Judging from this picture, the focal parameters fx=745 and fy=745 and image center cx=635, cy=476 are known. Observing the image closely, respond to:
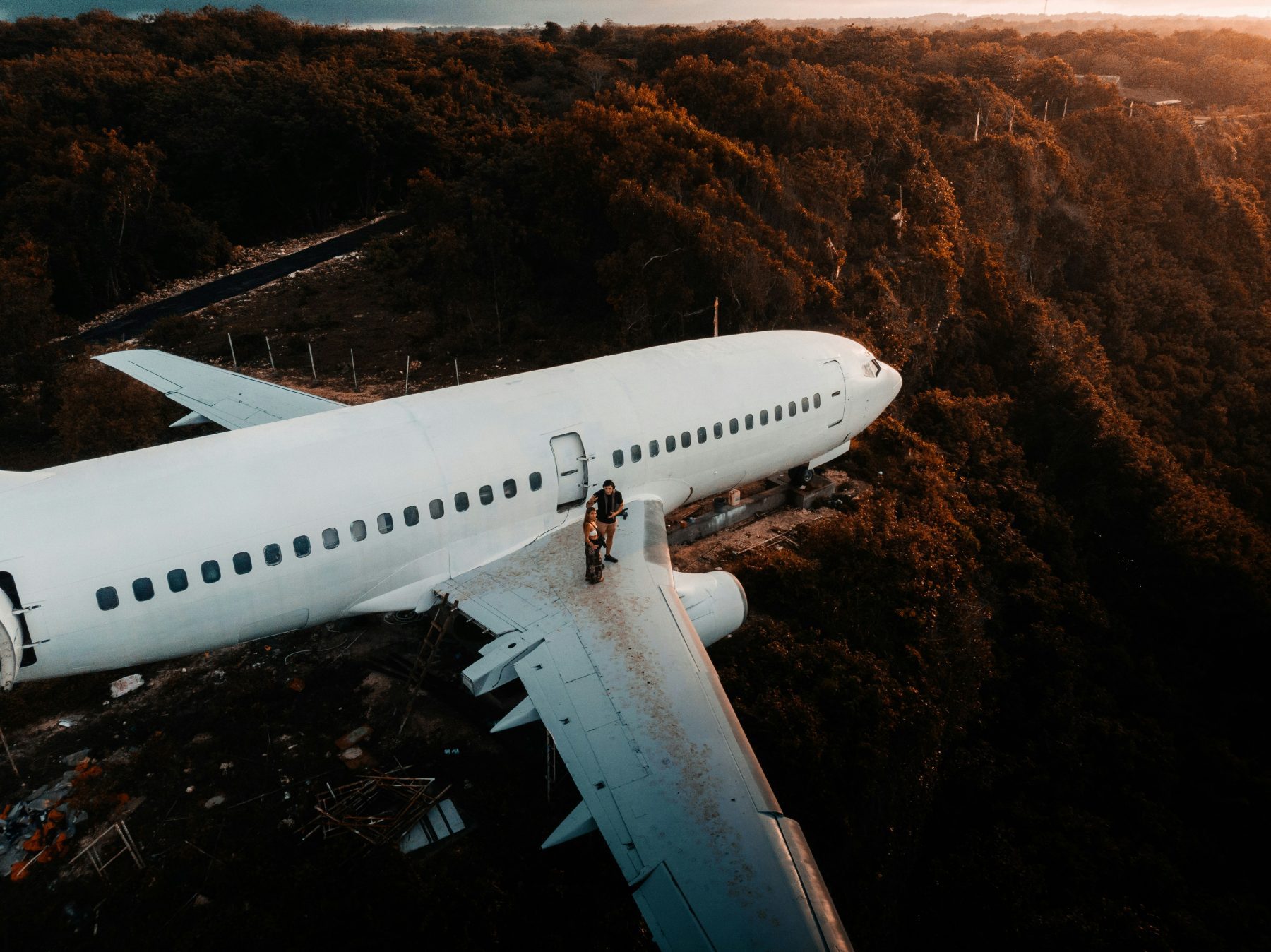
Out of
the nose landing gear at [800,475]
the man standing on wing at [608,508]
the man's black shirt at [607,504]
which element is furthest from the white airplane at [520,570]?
the nose landing gear at [800,475]

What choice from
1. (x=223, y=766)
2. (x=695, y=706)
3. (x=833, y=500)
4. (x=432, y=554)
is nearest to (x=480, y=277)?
(x=833, y=500)

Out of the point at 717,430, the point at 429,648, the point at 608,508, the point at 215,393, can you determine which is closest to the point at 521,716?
the point at 429,648

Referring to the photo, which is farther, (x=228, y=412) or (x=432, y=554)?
(x=228, y=412)

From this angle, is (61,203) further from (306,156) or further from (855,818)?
(855,818)

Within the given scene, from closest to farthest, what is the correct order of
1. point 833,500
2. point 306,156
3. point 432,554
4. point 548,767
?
point 548,767 < point 432,554 < point 833,500 < point 306,156

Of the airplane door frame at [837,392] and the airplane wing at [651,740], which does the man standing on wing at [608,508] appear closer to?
the airplane wing at [651,740]

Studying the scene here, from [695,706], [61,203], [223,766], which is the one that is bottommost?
[223,766]
